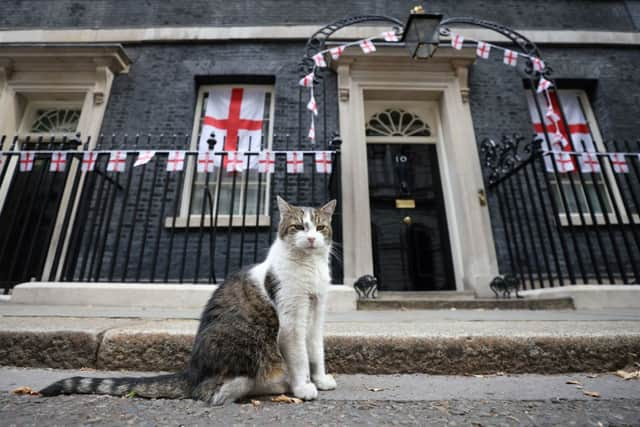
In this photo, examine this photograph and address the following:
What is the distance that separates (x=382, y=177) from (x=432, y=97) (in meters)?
1.98

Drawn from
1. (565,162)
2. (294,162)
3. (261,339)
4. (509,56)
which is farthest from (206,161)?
(509,56)

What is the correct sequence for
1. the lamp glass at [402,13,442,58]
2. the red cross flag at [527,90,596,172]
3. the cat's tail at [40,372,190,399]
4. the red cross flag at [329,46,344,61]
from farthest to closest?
1. the red cross flag at [527,90,596,172]
2. the red cross flag at [329,46,344,61]
3. the lamp glass at [402,13,442,58]
4. the cat's tail at [40,372,190,399]

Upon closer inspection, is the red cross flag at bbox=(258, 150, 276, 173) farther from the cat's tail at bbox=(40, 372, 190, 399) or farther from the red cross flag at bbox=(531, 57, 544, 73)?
the red cross flag at bbox=(531, 57, 544, 73)

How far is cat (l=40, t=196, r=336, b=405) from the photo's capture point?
1219 mm

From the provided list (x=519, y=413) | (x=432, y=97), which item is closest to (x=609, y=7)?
(x=432, y=97)

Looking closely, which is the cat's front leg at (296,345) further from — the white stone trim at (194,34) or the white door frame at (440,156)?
the white stone trim at (194,34)

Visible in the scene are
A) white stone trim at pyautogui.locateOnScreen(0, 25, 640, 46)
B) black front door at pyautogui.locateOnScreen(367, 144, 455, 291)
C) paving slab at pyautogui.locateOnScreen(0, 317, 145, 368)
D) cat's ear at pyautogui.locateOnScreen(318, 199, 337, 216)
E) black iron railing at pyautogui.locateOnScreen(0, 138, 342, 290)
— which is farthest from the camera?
white stone trim at pyautogui.locateOnScreen(0, 25, 640, 46)

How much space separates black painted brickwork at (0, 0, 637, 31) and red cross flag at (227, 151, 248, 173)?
3977 millimetres

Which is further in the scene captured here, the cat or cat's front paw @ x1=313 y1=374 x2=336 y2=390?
cat's front paw @ x1=313 y1=374 x2=336 y2=390

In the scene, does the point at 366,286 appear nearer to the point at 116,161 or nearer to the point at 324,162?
the point at 324,162

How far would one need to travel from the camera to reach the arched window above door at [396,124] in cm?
609

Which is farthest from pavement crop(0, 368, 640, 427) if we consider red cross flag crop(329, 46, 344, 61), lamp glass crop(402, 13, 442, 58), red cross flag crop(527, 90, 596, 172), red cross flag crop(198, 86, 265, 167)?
red cross flag crop(527, 90, 596, 172)

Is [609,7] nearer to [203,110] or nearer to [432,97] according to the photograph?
[432,97]

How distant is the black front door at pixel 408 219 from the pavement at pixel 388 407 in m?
3.73
